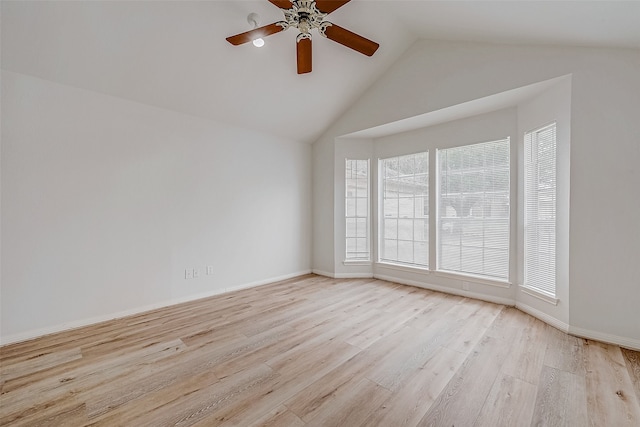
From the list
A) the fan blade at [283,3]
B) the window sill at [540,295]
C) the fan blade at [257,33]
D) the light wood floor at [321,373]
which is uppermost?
the fan blade at [283,3]

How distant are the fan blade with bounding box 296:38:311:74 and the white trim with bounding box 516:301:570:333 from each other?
382 centimetres

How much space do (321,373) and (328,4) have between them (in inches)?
114

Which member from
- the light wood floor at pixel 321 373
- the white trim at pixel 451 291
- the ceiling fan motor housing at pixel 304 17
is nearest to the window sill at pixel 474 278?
the white trim at pixel 451 291

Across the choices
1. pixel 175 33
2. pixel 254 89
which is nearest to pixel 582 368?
pixel 254 89

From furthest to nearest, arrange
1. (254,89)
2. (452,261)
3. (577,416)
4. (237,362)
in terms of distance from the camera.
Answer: (452,261) < (254,89) < (237,362) < (577,416)

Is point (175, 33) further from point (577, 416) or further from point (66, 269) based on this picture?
point (577, 416)

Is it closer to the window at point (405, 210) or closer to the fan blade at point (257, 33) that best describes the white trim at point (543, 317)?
the window at point (405, 210)

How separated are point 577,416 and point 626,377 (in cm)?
84

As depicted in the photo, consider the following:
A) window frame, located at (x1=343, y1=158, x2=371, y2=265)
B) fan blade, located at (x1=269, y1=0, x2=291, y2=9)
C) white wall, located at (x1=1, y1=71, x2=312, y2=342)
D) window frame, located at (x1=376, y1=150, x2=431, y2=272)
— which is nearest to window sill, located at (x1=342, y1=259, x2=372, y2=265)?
window frame, located at (x1=343, y1=158, x2=371, y2=265)

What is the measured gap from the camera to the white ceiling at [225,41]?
237 centimetres

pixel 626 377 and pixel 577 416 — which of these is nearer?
pixel 577 416

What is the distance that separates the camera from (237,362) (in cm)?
226

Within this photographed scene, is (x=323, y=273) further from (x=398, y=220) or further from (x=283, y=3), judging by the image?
(x=283, y=3)

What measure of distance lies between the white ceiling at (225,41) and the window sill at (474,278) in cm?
278
